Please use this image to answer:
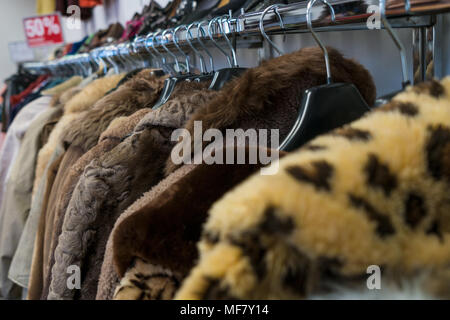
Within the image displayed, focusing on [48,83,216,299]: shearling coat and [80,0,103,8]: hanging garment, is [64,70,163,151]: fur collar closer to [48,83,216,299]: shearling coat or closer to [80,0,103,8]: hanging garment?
[48,83,216,299]: shearling coat

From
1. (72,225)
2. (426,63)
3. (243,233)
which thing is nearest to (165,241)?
(243,233)

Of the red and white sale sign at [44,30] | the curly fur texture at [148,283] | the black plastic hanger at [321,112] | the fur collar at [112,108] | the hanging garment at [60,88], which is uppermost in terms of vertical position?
the red and white sale sign at [44,30]

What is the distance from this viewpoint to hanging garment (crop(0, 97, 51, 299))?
1152 millimetres

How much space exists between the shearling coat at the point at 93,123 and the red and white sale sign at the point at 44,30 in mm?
2063

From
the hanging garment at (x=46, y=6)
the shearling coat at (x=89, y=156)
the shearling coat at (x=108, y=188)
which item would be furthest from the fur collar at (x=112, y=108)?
the hanging garment at (x=46, y=6)

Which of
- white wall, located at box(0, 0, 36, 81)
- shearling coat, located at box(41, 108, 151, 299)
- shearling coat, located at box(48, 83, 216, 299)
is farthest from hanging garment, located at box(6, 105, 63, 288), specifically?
white wall, located at box(0, 0, 36, 81)

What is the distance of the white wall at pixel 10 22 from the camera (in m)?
4.27

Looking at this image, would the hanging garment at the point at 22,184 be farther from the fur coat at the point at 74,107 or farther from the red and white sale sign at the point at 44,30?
the red and white sale sign at the point at 44,30

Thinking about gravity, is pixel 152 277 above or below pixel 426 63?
below

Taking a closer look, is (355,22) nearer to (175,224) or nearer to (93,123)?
(175,224)

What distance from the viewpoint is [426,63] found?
63cm

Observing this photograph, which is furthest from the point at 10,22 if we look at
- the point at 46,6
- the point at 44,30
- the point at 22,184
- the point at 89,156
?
the point at 89,156

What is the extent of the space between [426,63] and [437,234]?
422mm
